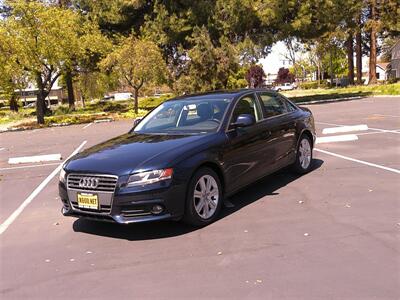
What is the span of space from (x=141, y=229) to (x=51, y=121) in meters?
22.4

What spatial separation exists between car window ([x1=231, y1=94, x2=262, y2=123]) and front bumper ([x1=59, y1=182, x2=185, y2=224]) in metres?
1.70

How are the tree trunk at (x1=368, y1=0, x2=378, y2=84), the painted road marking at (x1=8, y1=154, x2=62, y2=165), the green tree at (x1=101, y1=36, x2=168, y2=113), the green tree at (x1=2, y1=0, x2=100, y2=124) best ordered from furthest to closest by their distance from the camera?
the tree trunk at (x1=368, y1=0, x2=378, y2=84)
the green tree at (x1=101, y1=36, x2=168, y2=113)
the green tree at (x1=2, y1=0, x2=100, y2=124)
the painted road marking at (x1=8, y1=154, x2=62, y2=165)

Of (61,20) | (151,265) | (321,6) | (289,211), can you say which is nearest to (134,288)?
(151,265)

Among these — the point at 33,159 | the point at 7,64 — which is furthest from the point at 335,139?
the point at 7,64

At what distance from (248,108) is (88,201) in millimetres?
2678

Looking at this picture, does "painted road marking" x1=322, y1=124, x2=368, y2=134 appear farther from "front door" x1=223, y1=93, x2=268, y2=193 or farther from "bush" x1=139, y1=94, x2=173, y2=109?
"bush" x1=139, y1=94, x2=173, y2=109

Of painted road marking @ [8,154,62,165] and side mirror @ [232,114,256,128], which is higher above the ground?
side mirror @ [232,114,256,128]

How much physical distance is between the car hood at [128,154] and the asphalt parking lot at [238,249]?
80cm

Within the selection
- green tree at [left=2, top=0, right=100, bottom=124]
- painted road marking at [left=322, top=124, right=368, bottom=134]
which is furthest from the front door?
green tree at [left=2, top=0, right=100, bottom=124]

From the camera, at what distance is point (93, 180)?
5.12 meters

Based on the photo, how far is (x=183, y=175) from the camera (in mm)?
5125

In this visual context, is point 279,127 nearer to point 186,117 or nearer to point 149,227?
point 186,117

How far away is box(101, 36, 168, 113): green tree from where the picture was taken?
86.6 ft

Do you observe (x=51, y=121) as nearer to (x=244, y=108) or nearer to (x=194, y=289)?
(x=244, y=108)
